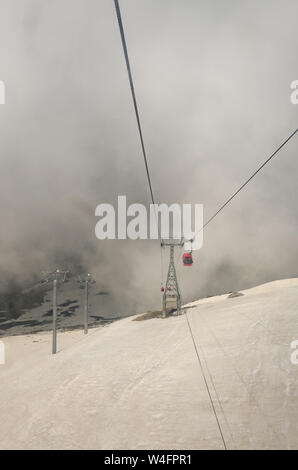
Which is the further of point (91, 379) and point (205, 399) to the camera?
point (91, 379)

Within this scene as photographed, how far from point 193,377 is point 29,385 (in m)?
9.14

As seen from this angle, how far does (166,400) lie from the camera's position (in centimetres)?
882

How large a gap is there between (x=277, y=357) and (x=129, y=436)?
24.0 feet

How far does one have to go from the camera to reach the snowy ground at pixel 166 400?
274 inches

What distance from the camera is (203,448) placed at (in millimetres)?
6418

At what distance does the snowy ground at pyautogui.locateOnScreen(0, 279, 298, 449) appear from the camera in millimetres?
6957

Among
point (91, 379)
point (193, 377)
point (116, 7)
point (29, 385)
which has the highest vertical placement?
point (116, 7)

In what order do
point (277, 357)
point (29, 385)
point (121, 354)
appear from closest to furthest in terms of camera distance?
point (277, 357)
point (29, 385)
point (121, 354)
